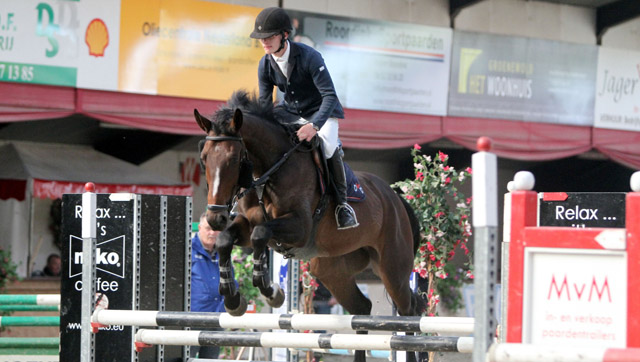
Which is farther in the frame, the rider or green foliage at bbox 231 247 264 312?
green foliage at bbox 231 247 264 312

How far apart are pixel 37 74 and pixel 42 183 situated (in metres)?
1.19

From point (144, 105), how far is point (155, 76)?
36 centimetres

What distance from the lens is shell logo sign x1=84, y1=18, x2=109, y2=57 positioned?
31.5 feet

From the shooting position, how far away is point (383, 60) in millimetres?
11516

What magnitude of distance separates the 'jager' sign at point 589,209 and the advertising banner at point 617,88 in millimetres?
7651

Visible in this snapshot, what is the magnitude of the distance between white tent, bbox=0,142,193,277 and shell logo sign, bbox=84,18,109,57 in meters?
1.47

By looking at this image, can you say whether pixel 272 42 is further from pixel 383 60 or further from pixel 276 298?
pixel 383 60

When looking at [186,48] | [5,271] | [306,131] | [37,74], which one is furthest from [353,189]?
[186,48]

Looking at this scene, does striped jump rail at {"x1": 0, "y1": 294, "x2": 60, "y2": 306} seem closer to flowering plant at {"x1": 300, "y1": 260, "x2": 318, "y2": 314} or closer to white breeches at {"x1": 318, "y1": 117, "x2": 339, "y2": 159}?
white breeches at {"x1": 318, "y1": 117, "x2": 339, "y2": 159}

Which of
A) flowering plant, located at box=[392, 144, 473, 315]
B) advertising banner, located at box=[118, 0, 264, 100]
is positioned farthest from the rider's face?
advertising banner, located at box=[118, 0, 264, 100]

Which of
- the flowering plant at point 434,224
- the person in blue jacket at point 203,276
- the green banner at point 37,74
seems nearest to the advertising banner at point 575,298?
the person in blue jacket at point 203,276

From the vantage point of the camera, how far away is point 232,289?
427cm

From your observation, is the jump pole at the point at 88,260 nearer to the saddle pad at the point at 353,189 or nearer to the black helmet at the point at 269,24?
the black helmet at the point at 269,24

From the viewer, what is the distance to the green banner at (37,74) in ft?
30.3
